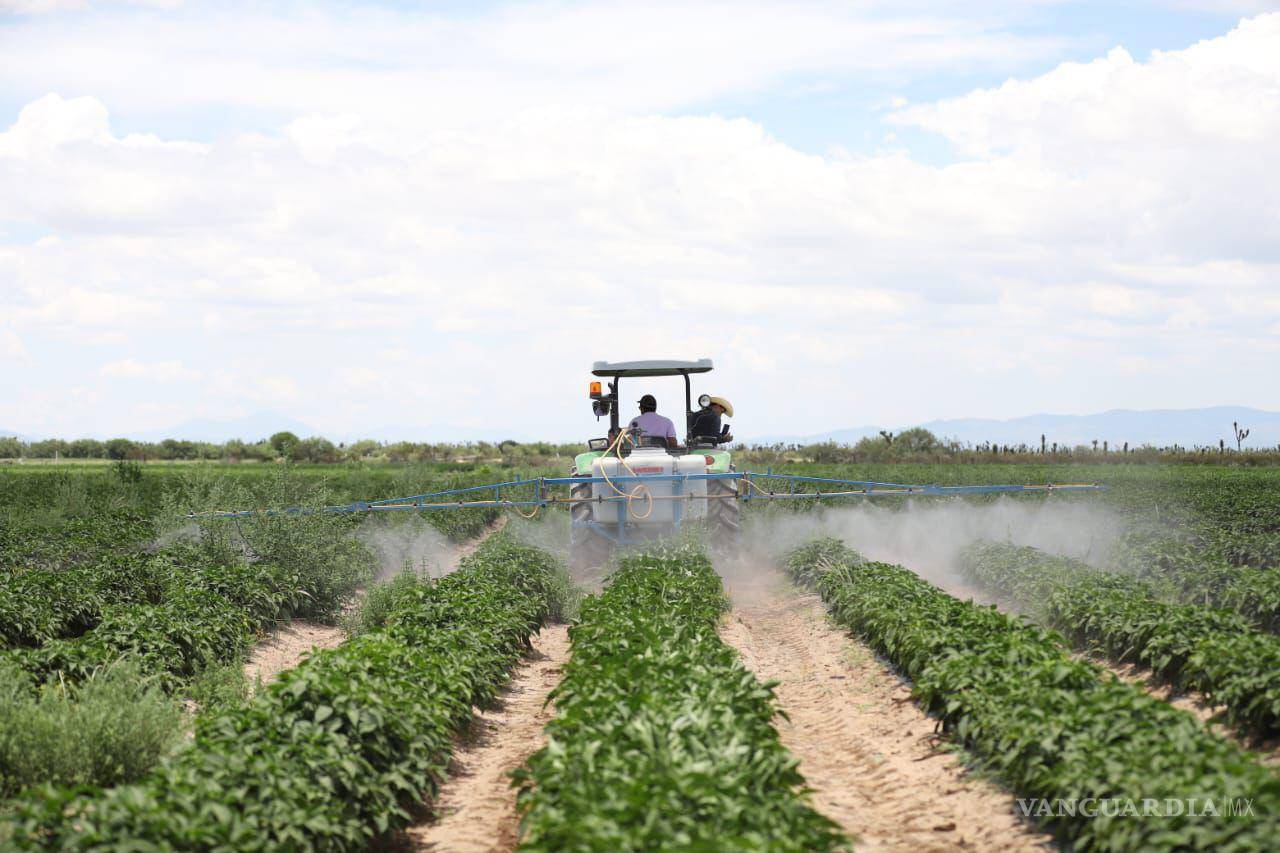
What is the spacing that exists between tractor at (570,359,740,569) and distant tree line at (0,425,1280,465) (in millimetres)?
19703

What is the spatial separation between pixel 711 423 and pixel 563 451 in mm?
43701

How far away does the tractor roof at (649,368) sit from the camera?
15.7 m

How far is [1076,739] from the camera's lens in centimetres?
578

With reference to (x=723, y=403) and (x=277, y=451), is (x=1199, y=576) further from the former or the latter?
(x=277, y=451)

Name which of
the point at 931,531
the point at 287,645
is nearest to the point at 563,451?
the point at 931,531

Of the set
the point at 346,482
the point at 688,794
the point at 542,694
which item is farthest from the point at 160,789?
the point at 346,482

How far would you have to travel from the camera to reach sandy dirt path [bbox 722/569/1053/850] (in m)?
6.19

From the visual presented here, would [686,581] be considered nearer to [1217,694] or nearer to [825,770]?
[825,770]

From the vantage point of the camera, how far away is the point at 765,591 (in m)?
16.1

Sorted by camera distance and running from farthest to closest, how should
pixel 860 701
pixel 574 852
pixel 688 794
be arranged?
pixel 860 701 → pixel 688 794 → pixel 574 852

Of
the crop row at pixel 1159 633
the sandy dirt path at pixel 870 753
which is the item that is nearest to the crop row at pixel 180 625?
the sandy dirt path at pixel 870 753

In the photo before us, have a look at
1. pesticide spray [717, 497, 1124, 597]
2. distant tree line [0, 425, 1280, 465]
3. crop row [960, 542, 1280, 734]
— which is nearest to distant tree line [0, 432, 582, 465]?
distant tree line [0, 425, 1280, 465]

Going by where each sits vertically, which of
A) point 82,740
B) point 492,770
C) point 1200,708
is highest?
point 82,740

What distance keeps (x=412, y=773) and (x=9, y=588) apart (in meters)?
7.37
